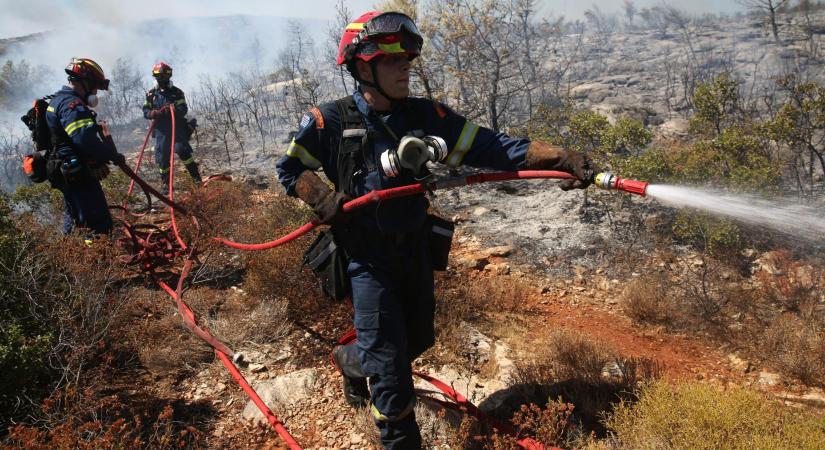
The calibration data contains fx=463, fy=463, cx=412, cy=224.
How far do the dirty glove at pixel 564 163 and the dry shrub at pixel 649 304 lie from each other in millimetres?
2537

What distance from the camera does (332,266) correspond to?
112 inches

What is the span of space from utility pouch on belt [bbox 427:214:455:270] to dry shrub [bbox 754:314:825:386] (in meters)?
2.82

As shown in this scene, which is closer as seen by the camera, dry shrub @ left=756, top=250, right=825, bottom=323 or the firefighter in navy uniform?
dry shrub @ left=756, top=250, right=825, bottom=323

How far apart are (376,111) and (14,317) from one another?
9.63 feet

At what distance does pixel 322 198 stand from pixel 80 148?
3901 mm

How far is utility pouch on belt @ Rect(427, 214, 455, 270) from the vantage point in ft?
9.69

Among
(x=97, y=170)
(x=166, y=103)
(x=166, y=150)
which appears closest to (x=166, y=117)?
(x=166, y=103)

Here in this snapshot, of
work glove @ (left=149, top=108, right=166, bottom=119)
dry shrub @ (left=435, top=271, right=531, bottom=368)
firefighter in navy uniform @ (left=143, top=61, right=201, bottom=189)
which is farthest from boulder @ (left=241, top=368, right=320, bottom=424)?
work glove @ (left=149, top=108, right=166, bottom=119)

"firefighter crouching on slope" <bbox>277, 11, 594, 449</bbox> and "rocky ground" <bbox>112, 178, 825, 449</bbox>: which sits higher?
"firefighter crouching on slope" <bbox>277, 11, 594, 449</bbox>

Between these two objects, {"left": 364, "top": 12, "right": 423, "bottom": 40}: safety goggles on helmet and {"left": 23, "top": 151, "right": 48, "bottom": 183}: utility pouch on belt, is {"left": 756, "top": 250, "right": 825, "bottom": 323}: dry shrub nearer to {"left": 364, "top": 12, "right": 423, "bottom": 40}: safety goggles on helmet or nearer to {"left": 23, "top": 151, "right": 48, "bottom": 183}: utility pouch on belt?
{"left": 364, "top": 12, "right": 423, "bottom": 40}: safety goggles on helmet

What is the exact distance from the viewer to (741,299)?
15.1 feet

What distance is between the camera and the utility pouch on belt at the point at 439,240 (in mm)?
2953

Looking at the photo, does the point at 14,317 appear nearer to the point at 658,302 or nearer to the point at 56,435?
the point at 56,435

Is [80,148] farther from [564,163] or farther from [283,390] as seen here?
[564,163]
